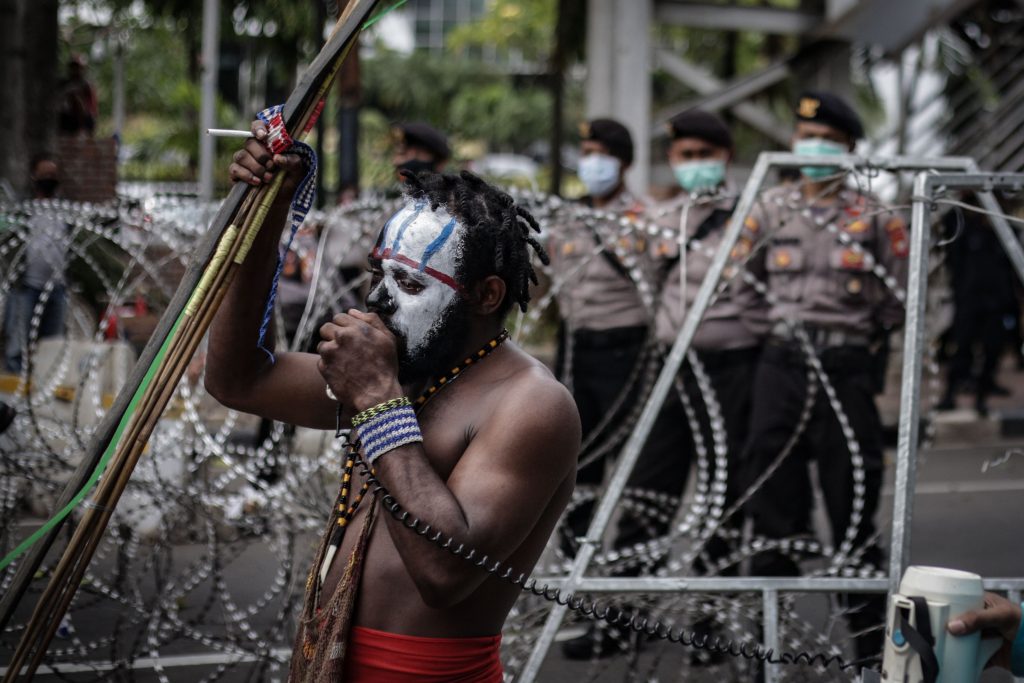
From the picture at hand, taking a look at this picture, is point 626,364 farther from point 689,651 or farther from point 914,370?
point 914,370

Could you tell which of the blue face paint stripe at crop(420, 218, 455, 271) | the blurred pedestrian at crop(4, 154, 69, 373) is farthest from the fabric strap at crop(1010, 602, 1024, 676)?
the blurred pedestrian at crop(4, 154, 69, 373)

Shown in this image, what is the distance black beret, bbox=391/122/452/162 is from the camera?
6.80 metres

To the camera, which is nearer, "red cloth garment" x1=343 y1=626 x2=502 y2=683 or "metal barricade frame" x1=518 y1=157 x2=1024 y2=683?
"red cloth garment" x1=343 y1=626 x2=502 y2=683

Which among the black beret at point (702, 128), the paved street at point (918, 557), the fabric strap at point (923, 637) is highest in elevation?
the black beret at point (702, 128)

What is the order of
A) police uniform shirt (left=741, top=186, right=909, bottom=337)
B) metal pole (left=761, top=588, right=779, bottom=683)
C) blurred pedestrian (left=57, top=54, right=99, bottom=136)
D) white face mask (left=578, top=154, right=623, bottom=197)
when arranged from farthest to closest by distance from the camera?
1. blurred pedestrian (left=57, top=54, right=99, bottom=136)
2. white face mask (left=578, top=154, right=623, bottom=197)
3. police uniform shirt (left=741, top=186, right=909, bottom=337)
4. metal pole (left=761, top=588, right=779, bottom=683)

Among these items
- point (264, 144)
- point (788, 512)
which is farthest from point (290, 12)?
point (264, 144)

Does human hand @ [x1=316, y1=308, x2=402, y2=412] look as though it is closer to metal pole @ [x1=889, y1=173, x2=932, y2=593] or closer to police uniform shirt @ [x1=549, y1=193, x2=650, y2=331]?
metal pole @ [x1=889, y1=173, x2=932, y2=593]

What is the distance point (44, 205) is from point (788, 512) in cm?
340

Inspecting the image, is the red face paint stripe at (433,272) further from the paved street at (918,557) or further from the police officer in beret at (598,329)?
the police officer in beret at (598,329)

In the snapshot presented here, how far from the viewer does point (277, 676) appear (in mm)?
4875

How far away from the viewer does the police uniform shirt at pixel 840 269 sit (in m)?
5.40

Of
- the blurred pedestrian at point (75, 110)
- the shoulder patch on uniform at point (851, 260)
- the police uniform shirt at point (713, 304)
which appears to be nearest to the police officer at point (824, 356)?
the shoulder patch on uniform at point (851, 260)

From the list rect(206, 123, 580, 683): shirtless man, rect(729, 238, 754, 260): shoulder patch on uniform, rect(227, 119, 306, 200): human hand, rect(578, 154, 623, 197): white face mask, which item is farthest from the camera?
rect(578, 154, 623, 197): white face mask

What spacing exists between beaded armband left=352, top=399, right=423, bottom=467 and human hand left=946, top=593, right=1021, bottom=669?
1.19 metres
